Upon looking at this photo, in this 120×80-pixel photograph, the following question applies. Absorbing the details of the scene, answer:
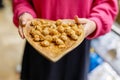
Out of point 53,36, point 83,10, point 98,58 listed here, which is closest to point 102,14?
point 83,10

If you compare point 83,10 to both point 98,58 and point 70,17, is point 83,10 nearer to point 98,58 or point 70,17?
point 70,17

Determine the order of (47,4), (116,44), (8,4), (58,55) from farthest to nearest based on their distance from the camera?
(8,4), (116,44), (47,4), (58,55)

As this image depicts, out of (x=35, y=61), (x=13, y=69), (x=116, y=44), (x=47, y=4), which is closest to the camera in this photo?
(x=47, y=4)

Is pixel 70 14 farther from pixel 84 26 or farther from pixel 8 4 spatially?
pixel 8 4

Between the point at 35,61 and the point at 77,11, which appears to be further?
the point at 35,61

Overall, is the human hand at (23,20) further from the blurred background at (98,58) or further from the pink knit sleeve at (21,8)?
the blurred background at (98,58)

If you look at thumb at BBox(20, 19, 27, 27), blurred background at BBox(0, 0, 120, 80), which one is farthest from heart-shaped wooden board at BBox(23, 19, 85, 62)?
blurred background at BBox(0, 0, 120, 80)

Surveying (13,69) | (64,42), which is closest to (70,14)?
(64,42)

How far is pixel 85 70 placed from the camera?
1.03 meters

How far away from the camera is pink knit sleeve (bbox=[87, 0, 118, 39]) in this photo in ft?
2.69

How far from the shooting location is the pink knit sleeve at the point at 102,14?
82 cm

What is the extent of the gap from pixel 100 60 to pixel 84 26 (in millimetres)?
627

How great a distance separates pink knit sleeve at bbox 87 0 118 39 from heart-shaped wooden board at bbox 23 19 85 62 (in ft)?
0.21

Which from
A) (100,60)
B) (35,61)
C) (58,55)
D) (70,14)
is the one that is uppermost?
(70,14)
